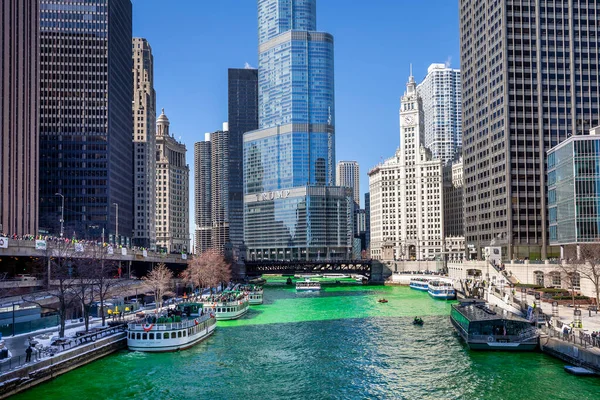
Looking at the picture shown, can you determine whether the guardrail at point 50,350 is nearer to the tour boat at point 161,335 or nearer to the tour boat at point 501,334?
the tour boat at point 161,335

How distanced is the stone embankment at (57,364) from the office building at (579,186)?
3738 inches

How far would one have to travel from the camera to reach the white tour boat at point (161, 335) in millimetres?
→ 84375

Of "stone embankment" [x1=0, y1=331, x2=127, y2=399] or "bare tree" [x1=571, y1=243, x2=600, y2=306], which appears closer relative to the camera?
"stone embankment" [x1=0, y1=331, x2=127, y2=399]

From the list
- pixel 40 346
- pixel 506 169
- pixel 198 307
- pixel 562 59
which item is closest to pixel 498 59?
pixel 562 59

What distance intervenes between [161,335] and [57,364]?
19129 mm

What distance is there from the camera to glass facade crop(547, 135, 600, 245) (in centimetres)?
12962

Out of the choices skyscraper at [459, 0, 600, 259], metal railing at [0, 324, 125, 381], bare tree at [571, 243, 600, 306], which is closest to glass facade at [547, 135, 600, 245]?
bare tree at [571, 243, 600, 306]

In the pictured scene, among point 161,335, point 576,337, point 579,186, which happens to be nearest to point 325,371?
point 161,335

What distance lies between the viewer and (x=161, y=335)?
84.9 meters

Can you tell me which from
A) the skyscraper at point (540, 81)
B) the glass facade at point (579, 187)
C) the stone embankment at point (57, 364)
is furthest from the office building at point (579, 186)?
the stone embankment at point (57, 364)

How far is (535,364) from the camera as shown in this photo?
7269 cm

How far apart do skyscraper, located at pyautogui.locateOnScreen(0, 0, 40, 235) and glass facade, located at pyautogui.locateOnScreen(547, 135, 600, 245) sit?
428 ft

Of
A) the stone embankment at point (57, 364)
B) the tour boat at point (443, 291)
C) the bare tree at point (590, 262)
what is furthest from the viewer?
the tour boat at point (443, 291)

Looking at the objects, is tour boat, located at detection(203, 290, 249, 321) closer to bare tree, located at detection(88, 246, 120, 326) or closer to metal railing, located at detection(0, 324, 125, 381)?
bare tree, located at detection(88, 246, 120, 326)
